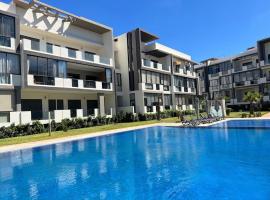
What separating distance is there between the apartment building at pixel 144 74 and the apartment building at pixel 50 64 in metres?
3.61

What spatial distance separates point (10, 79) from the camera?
68.3 ft

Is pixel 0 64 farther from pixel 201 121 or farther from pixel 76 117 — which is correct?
pixel 201 121

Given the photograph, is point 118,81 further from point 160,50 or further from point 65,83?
point 65,83

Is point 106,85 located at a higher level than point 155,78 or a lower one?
lower

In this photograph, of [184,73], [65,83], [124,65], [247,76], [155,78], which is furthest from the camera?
[247,76]

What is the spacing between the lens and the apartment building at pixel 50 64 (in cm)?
2106

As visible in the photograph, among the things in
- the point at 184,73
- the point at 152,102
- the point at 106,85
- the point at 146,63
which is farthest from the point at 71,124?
the point at 184,73

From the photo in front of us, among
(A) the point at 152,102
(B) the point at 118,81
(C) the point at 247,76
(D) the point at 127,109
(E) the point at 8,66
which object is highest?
(C) the point at 247,76

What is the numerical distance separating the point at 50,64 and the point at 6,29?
4930 mm

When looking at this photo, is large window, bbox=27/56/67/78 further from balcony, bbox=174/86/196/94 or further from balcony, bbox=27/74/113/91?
balcony, bbox=174/86/196/94

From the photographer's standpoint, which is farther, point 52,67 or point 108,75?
point 108,75

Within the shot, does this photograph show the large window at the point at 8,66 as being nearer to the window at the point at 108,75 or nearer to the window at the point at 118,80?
the window at the point at 108,75

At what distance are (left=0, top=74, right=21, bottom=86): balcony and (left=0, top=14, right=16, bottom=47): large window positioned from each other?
2799 millimetres

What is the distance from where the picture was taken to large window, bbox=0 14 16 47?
2078 centimetres
